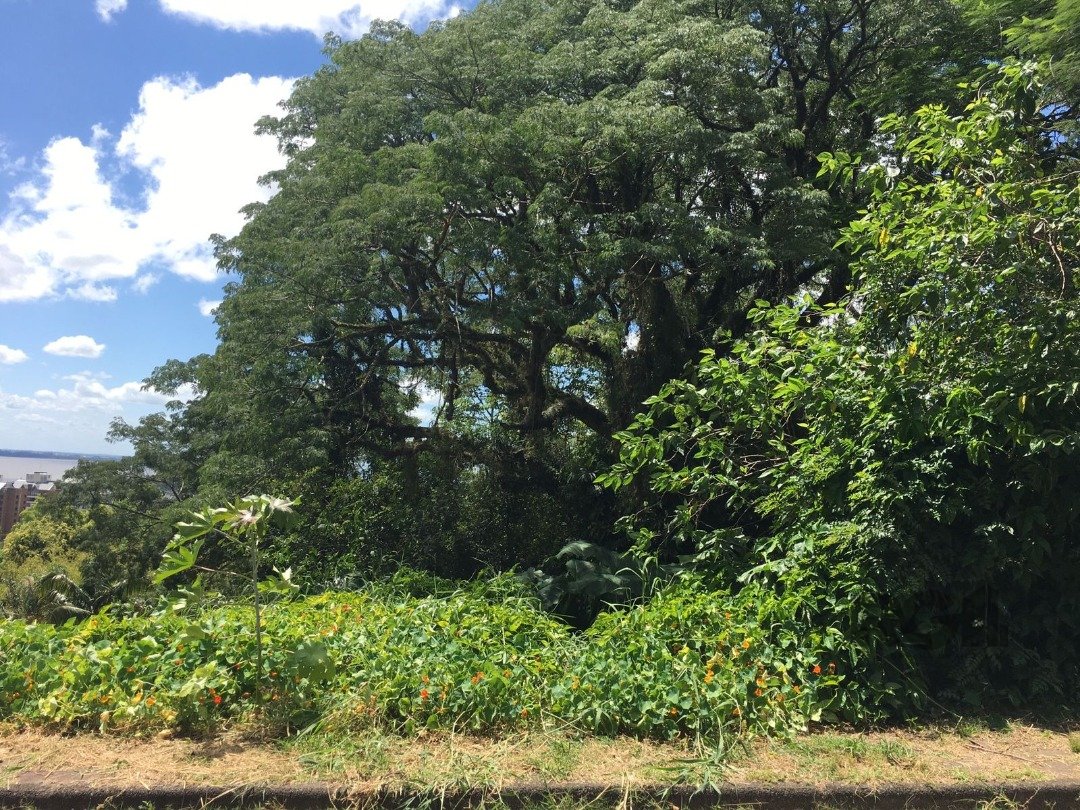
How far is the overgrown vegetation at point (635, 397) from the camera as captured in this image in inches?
181

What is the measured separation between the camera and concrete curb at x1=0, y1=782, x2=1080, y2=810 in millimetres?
3576

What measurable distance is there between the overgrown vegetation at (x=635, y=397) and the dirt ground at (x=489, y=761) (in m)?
0.19

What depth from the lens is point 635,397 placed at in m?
10.9

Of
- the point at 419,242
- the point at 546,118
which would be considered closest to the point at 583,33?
the point at 546,118

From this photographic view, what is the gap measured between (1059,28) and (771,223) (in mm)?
3417

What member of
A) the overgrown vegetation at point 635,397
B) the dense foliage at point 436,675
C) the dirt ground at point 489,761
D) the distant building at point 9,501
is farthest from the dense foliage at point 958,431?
the distant building at point 9,501

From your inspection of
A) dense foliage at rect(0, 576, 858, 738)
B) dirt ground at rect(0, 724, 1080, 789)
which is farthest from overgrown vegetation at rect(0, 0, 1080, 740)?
dirt ground at rect(0, 724, 1080, 789)

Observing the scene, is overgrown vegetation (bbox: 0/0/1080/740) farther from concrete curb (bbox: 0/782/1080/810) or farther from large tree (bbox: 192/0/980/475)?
concrete curb (bbox: 0/782/1080/810)

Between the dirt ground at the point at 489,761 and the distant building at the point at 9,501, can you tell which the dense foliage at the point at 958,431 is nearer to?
the dirt ground at the point at 489,761

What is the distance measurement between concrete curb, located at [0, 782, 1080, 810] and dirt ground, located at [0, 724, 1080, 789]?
5 cm

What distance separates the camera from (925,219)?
5.23 metres

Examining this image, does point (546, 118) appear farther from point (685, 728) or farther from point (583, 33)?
point (685, 728)

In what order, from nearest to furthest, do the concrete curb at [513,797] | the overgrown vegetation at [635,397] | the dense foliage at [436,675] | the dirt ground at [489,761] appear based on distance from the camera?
1. the concrete curb at [513,797]
2. the dirt ground at [489,761]
3. the dense foliage at [436,675]
4. the overgrown vegetation at [635,397]

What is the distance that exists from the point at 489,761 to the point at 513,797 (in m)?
0.26
